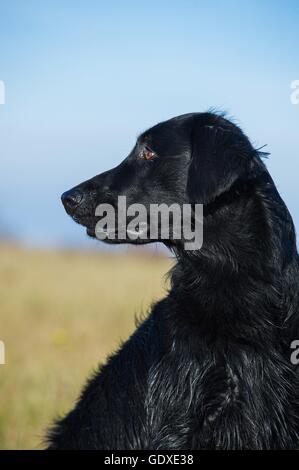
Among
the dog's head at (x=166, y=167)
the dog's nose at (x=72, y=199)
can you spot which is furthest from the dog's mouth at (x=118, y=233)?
the dog's nose at (x=72, y=199)

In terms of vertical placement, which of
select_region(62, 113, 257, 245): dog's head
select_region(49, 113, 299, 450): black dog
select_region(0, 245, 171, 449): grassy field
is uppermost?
select_region(62, 113, 257, 245): dog's head

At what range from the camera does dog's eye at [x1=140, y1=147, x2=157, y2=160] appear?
194 inches

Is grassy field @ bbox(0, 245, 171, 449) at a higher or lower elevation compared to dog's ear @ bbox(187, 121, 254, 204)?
lower

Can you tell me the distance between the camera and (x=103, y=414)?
4848 mm

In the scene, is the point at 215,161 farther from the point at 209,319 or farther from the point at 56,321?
the point at 56,321

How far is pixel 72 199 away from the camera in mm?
4895

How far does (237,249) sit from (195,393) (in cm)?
88

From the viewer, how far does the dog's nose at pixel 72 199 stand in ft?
16.1

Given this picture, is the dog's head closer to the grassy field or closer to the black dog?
the black dog

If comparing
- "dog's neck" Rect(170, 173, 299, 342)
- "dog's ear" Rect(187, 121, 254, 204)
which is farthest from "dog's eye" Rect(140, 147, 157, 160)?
"dog's neck" Rect(170, 173, 299, 342)

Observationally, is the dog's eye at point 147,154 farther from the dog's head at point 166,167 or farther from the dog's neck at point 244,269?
the dog's neck at point 244,269

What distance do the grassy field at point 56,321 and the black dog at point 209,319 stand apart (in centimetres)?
47
